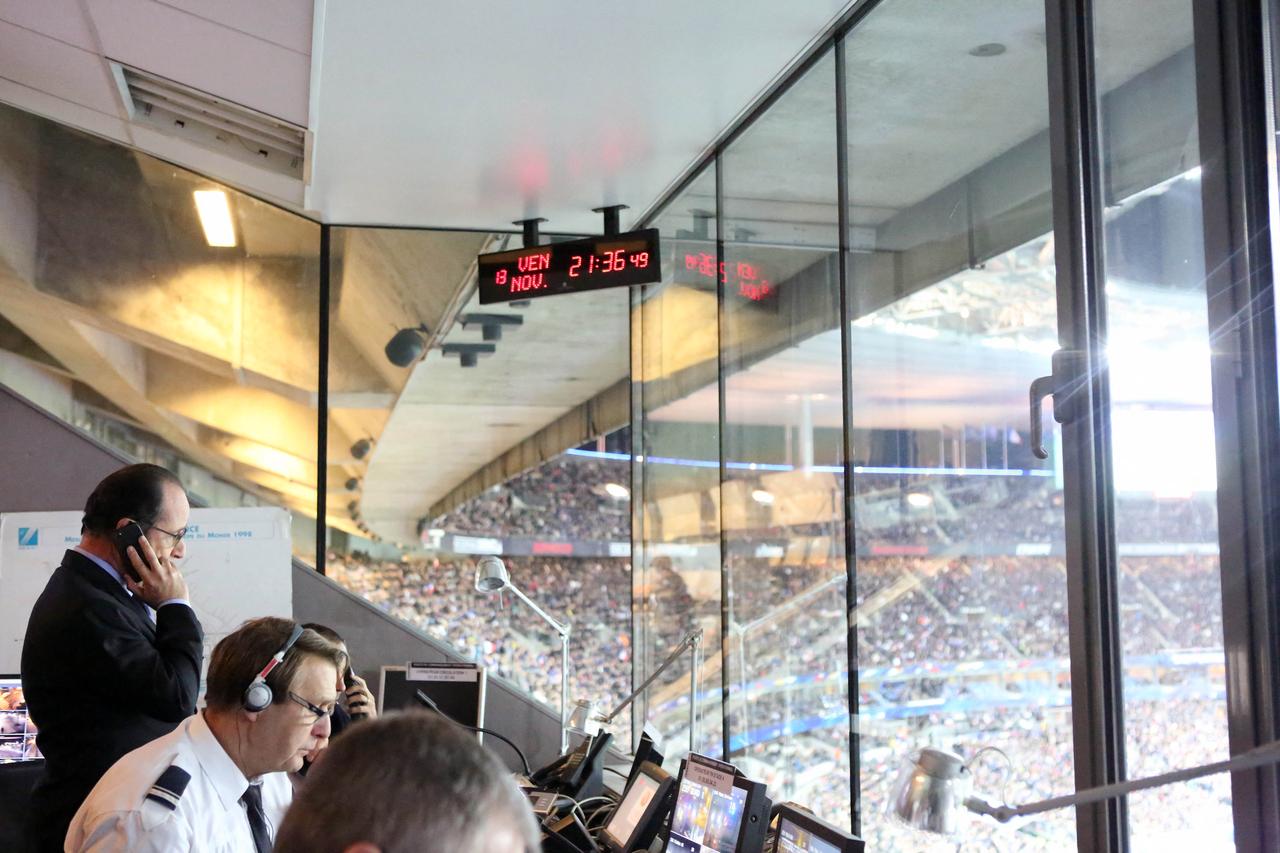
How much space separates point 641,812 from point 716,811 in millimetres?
570

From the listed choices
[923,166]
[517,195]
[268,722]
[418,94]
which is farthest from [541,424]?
[268,722]

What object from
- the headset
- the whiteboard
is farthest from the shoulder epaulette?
the whiteboard

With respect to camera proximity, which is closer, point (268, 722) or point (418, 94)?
point (268, 722)

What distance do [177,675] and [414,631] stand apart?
8.32 feet

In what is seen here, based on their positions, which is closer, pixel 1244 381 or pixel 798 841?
pixel 1244 381

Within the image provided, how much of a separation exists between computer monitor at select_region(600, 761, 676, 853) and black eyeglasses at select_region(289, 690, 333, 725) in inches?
44.3

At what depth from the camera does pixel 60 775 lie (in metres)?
2.48

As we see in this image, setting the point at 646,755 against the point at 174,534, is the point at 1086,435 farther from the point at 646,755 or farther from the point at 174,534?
the point at 174,534

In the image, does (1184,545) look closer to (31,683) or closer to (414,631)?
(31,683)

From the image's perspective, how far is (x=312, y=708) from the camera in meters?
2.14

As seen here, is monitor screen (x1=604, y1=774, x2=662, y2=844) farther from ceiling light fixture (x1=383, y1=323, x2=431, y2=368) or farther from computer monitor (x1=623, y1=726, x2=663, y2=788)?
ceiling light fixture (x1=383, y1=323, x2=431, y2=368)

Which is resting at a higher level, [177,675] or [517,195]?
[517,195]

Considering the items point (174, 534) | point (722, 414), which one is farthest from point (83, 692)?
point (722, 414)

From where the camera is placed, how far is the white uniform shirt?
182cm
